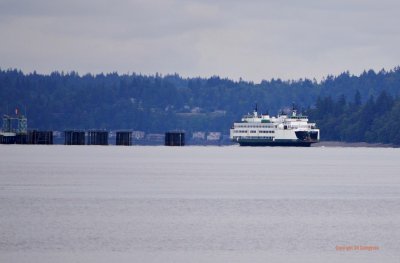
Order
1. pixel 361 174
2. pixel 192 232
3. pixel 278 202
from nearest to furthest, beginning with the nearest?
1. pixel 192 232
2. pixel 278 202
3. pixel 361 174

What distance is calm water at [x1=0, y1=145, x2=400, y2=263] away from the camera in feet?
177

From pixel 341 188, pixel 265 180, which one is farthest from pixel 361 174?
pixel 341 188

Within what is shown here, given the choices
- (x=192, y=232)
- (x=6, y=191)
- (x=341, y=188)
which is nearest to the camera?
(x=192, y=232)

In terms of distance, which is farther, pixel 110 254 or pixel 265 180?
pixel 265 180

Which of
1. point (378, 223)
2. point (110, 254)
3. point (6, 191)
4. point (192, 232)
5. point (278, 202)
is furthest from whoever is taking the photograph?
point (6, 191)

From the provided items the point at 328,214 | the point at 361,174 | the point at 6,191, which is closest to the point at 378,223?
the point at 328,214

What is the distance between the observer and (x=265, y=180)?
370 feet

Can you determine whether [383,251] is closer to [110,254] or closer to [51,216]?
[110,254]

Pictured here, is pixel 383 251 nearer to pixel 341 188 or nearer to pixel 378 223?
pixel 378 223

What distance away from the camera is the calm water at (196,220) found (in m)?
54.0

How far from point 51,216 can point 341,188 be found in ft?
120

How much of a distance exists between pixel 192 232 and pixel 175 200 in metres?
21.7

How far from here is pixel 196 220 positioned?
224ft

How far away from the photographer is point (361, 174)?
12900 centimetres
